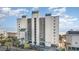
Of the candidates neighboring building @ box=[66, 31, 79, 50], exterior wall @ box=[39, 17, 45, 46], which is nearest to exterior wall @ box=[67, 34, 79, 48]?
neighboring building @ box=[66, 31, 79, 50]

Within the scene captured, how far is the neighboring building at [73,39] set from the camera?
2.18m

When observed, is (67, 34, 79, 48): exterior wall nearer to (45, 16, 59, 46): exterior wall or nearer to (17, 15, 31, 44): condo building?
(45, 16, 59, 46): exterior wall

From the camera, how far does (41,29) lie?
2.22m

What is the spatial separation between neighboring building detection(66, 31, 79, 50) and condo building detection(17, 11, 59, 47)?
0.50 ft

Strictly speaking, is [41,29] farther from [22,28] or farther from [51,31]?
[22,28]

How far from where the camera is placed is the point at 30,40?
223 cm

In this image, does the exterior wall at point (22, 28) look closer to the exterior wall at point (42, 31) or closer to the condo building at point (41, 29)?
the condo building at point (41, 29)

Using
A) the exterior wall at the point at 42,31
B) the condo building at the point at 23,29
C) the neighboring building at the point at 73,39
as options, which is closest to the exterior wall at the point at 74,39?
the neighboring building at the point at 73,39

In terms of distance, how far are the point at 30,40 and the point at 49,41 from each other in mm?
246

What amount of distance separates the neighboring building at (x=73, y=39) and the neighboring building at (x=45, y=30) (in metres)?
0.15

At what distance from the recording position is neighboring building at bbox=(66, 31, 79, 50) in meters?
2.18

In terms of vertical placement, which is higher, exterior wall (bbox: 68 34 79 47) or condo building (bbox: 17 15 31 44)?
condo building (bbox: 17 15 31 44)

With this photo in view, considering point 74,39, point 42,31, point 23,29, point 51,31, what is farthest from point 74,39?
point 23,29
